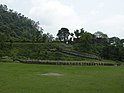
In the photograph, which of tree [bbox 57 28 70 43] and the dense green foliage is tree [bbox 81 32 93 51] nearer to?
the dense green foliage

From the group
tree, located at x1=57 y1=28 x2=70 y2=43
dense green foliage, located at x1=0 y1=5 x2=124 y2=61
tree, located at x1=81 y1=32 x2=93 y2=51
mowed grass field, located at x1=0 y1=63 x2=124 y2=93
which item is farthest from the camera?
tree, located at x1=57 y1=28 x2=70 y2=43

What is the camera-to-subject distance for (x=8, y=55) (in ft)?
270

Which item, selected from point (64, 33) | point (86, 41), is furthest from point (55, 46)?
point (64, 33)

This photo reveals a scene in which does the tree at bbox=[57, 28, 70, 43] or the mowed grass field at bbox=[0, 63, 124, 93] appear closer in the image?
the mowed grass field at bbox=[0, 63, 124, 93]

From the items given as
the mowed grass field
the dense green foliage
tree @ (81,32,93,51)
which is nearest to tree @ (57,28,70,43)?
the dense green foliage

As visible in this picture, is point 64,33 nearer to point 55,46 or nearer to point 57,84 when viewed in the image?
point 55,46

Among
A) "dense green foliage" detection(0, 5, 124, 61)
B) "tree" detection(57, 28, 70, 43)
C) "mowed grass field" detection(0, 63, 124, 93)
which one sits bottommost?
"mowed grass field" detection(0, 63, 124, 93)

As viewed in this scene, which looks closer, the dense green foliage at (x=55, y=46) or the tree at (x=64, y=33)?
the dense green foliage at (x=55, y=46)

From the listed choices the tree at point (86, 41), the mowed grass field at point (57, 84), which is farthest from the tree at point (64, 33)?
the mowed grass field at point (57, 84)

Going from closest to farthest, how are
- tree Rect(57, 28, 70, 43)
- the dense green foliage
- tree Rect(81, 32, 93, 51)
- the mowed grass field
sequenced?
the mowed grass field < the dense green foliage < tree Rect(81, 32, 93, 51) < tree Rect(57, 28, 70, 43)

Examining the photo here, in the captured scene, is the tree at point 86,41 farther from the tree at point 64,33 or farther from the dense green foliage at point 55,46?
the tree at point 64,33

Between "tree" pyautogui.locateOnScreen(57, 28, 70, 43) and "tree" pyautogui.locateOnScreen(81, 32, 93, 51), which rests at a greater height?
"tree" pyautogui.locateOnScreen(57, 28, 70, 43)

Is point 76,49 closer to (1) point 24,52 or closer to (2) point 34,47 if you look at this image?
(2) point 34,47

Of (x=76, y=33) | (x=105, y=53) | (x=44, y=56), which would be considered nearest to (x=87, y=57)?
(x=105, y=53)
